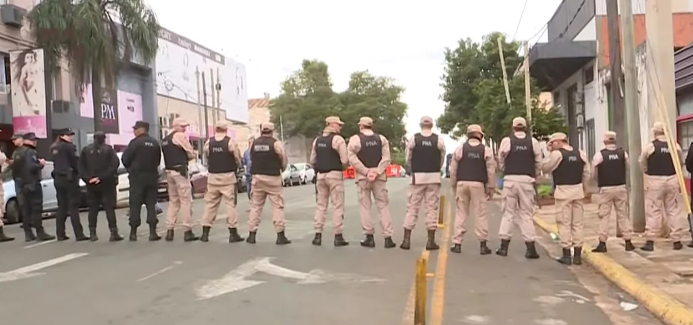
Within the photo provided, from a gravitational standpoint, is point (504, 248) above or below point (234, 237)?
below

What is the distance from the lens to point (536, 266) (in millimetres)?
9953

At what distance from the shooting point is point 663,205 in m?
10.8

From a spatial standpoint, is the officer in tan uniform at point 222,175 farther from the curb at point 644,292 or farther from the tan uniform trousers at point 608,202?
the tan uniform trousers at point 608,202

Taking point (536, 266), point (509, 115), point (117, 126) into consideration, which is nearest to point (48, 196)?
point (536, 266)

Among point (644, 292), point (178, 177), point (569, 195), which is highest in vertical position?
point (178, 177)

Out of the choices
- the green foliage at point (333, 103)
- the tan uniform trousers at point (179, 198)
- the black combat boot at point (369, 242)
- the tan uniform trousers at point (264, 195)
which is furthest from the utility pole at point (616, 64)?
the green foliage at point (333, 103)

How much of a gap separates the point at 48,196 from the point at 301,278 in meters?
11.6

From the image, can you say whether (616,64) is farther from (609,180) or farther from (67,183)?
(67,183)

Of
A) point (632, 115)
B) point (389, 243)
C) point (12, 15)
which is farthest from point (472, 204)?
point (12, 15)

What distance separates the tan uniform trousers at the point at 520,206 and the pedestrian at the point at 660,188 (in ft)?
5.60

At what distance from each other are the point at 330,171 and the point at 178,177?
2484 mm

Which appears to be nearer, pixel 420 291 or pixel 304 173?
pixel 420 291

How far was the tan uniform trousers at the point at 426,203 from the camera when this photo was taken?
36.6 ft

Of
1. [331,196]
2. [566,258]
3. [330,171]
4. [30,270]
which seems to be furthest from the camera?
[331,196]
